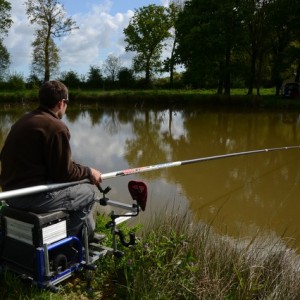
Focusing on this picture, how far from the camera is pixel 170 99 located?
2684 centimetres

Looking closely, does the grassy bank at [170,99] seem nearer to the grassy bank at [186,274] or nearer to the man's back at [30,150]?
the grassy bank at [186,274]

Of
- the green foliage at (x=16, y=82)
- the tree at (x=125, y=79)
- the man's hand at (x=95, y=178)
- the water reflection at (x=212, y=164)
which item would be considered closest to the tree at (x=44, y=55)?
the green foliage at (x=16, y=82)

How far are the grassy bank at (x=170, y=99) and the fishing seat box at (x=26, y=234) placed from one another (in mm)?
20219

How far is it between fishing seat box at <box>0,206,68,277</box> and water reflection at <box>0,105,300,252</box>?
6.88 ft

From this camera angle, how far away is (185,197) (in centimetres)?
680

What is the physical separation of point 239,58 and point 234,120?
1159 centimetres

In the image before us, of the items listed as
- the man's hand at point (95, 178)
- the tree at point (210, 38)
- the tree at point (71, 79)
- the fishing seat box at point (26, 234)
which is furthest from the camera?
the tree at point (71, 79)

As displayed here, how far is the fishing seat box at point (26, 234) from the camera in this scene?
260 cm

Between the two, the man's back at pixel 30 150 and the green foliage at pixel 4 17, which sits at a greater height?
the green foliage at pixel 4 17

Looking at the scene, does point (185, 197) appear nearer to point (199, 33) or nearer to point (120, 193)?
point (120, 193)

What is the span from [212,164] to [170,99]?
18035mm

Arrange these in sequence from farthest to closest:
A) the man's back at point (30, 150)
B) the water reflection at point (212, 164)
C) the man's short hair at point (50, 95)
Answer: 1. the water reflection at point (212, 164)
2. the man's short hair at point (50, 95)
3. the man's back at point (30, 150)

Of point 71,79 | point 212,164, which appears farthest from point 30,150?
point 71,79

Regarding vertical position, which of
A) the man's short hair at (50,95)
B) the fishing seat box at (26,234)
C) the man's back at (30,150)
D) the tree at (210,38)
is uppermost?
the tree at (210,38)
